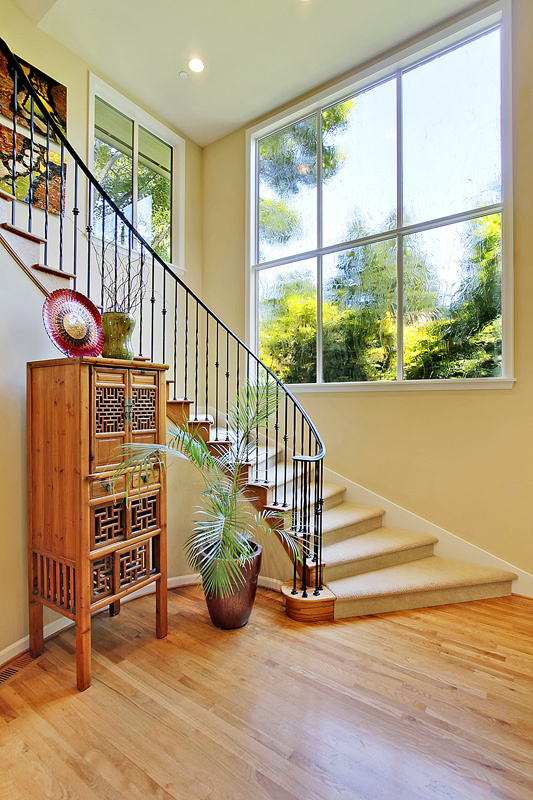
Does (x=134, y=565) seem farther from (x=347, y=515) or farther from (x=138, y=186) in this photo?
(x=138, y=186)

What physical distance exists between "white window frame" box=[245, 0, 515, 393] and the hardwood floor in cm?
184

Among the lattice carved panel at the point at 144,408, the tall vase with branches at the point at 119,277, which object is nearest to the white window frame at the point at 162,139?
the tall vase with branches at the point at 119,277

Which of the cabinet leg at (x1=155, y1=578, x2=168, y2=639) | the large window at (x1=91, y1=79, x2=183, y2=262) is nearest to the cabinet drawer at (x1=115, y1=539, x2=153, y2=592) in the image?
the cabinet leg at (x1=155, y1=578, x2=168, y2=639)

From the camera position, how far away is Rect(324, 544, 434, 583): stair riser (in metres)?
2.87

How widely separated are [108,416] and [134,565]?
88 centimetres

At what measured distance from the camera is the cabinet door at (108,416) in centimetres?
205

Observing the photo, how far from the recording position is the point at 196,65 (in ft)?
12.3

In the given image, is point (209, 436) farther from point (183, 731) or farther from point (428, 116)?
point (428, 116)

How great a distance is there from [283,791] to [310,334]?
11.5 ft

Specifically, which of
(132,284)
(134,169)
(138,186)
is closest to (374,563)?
(132,284)

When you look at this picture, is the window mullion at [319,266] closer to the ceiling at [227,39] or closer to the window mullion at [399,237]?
the ceiling at [227,39]

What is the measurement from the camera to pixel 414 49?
3.49 meters

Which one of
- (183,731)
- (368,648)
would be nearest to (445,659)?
(368,648)

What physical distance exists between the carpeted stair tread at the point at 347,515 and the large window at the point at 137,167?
3192mm
